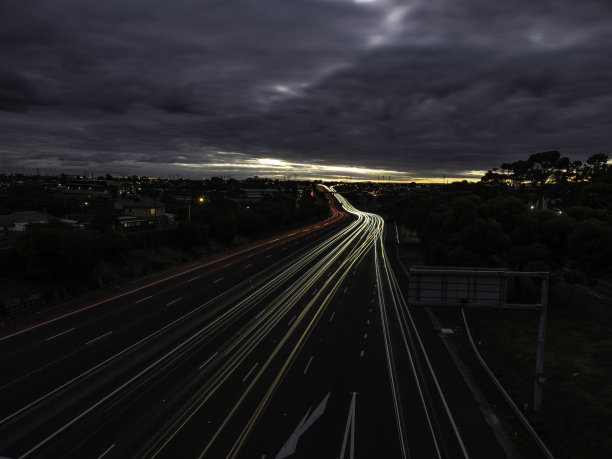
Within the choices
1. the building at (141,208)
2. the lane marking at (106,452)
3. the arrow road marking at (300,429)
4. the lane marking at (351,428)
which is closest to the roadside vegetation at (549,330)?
the lane marking at (351,428)

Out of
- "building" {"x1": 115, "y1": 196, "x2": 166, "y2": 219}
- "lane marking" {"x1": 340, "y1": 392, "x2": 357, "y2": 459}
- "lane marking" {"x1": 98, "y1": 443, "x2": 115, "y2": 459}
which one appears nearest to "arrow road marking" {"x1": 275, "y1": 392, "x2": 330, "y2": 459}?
"lane marking" {"x1": 340, "y1": 392, "x2": 357, "y2": 459}

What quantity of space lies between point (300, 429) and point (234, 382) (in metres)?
6.04

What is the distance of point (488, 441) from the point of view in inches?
673

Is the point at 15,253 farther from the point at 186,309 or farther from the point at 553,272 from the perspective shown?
the point at 553,272

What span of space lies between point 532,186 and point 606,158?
3123cm

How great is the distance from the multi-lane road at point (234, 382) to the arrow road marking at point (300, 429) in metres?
0.06

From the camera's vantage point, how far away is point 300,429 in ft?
57.2

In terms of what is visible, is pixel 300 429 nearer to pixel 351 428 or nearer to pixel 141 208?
pixel 351 428

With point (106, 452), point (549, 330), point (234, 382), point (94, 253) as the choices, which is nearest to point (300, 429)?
point (234, 382)

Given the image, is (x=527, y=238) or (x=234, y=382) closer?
(x=234, y=382)

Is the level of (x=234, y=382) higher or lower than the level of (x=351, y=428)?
lower

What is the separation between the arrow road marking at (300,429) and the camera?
15.8 m

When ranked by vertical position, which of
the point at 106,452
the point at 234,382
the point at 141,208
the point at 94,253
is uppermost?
the point at 141,208

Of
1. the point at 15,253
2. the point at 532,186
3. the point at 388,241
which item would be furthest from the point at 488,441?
the point at 532,186
